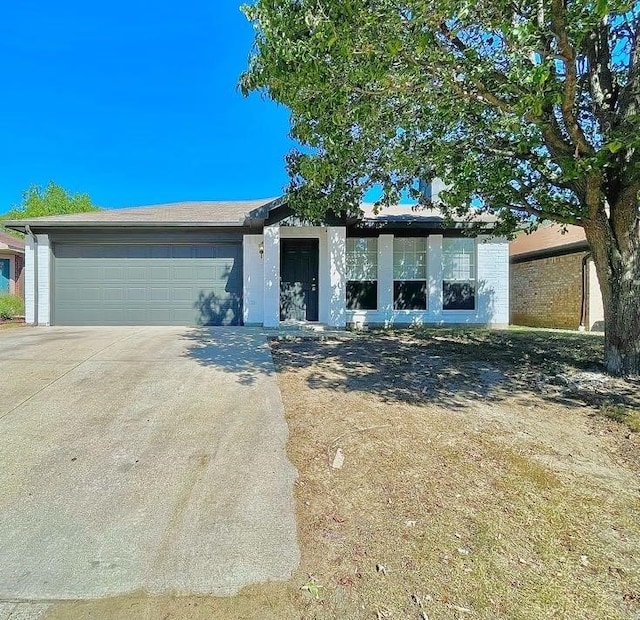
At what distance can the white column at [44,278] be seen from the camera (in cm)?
1143

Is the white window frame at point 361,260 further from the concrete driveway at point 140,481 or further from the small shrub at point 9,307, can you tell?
the small shrub at point 9,307

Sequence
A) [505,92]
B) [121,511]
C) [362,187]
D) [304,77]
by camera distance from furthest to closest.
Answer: [362,187] → [505,92] → [304,77] → [121,511]

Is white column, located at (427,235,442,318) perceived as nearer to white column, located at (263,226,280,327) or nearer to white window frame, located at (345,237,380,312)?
white window frame, located at (345,237,380,312)

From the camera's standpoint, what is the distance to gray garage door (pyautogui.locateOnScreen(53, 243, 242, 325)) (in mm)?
11617

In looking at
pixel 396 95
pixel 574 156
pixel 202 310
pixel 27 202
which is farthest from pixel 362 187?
pixel 27 202

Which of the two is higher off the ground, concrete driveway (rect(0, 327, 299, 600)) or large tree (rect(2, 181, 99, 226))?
large tree (rect(2, 181, 99, 226))

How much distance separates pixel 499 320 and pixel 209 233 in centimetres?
853

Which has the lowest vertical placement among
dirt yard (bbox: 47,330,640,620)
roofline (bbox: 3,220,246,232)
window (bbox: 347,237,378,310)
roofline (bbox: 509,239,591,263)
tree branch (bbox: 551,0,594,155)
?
dirt yard (bbox: 47,330,640,620)

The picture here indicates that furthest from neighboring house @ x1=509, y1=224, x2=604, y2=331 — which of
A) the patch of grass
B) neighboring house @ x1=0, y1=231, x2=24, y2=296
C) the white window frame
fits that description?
neighboring house @ x1=0, y1=231, x2=24, y2=296

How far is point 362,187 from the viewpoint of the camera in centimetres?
895

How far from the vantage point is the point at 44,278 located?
11453 mm

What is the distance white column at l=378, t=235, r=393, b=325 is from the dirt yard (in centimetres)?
592

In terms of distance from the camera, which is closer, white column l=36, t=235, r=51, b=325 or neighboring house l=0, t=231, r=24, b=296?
white column l=36, t=235, r=51, b=325

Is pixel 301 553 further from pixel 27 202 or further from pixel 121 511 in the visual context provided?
pixel 27 202
